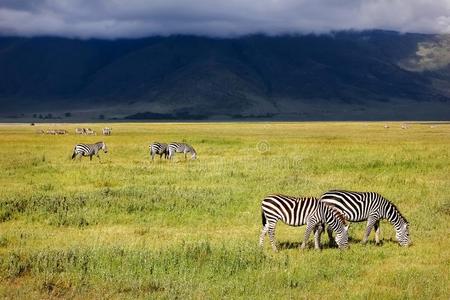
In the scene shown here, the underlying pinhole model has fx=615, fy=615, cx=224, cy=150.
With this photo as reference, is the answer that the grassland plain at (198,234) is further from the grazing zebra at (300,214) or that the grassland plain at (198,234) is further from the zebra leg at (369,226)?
the grazing zebra at (300,214)

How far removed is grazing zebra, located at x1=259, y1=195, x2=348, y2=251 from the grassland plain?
0.55 m

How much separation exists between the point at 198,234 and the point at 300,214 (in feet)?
12.4

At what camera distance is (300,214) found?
14.4 metres


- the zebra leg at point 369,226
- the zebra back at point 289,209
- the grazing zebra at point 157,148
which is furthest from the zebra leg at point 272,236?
the grazing zebra at point 157,148

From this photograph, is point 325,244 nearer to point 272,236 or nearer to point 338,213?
point 338,213

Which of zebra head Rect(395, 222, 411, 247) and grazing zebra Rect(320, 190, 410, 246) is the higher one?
grazing zebra Rect(320, 190, 410, 246)

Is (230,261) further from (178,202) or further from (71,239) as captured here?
(178,202)

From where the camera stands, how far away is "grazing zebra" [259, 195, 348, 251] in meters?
14.4

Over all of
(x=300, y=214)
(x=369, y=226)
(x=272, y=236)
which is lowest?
(x=272, y=236)

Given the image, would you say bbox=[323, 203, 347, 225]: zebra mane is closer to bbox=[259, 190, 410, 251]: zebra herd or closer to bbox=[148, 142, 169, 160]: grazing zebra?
bbox=[259, 190, 410, 251]: zebra herd

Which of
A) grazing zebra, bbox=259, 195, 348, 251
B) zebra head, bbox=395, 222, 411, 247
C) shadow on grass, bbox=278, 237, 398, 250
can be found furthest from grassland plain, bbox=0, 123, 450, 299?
grazing zebra, bbox=259, 195, 348, 251

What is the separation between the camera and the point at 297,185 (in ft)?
82.5

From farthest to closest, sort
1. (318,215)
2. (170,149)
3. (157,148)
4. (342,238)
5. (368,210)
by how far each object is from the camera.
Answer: (170,149) < (157,148) < (368,210) < (342,238) < (318,215)

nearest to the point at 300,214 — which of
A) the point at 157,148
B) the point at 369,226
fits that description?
the point at 369,226
